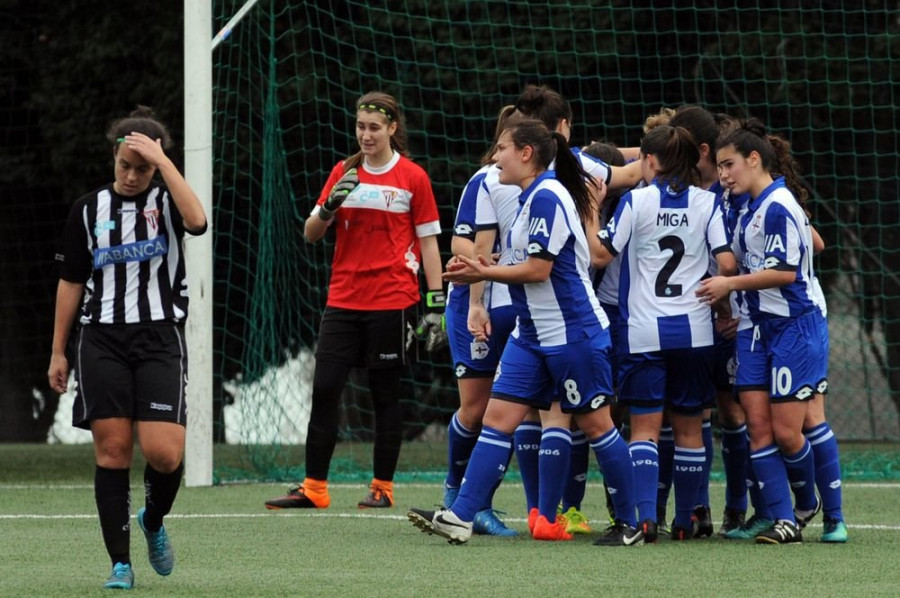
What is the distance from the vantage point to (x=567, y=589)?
5.29 metres

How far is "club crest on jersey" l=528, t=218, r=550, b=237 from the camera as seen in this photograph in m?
6.51

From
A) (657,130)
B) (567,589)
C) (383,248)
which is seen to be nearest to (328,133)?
(383,248)

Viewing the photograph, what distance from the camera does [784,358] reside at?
6.83 m

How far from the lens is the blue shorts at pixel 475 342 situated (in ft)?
24.2

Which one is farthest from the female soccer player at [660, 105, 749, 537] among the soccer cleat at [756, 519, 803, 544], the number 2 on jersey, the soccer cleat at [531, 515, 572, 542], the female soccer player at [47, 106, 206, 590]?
the female soccer player at [47, 106, 206, 590]

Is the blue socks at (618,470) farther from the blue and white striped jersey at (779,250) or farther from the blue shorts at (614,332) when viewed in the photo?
the blue and white striped jersey at (779,250)

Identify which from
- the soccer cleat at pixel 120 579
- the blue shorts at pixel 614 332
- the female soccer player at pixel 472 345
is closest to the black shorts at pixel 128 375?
the soccer cleat at pixel 120 579

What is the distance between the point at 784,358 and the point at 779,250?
1.51 feet

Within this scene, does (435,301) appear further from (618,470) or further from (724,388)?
(618,470)

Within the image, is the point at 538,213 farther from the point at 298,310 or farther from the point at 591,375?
the point at 298,310

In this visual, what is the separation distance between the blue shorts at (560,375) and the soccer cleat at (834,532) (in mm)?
1167

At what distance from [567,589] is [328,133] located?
9460 millimetres

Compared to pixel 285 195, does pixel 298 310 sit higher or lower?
lower

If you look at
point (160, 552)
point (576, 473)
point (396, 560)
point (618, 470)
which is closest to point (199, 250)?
point (576, 473)
